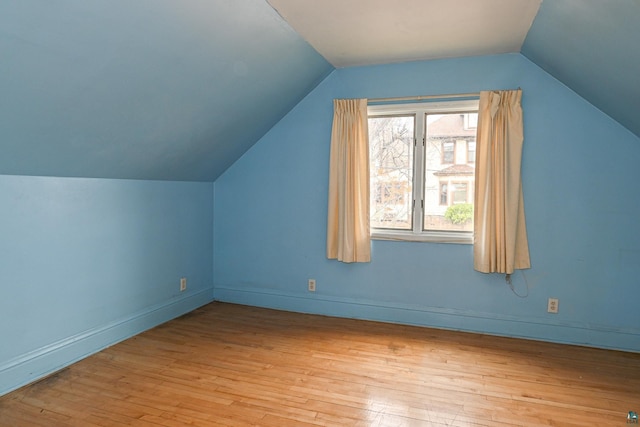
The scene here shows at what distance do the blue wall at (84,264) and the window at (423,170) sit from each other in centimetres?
194

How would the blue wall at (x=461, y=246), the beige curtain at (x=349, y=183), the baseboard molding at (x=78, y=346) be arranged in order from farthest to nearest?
1. the beige curtain at (x=349, y=183)
2. the blue wall at (x=461, y=246)
3. the baseboard molding at (x=78, y=346)

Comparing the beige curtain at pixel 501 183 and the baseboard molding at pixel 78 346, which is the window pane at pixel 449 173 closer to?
the beige curtain at pixel 501 183

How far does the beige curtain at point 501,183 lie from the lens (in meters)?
3.33

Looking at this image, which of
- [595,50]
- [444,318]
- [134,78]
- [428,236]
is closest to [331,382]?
[444,318]

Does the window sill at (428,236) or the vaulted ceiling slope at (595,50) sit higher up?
the vaulted ceiling slope at (595,50)

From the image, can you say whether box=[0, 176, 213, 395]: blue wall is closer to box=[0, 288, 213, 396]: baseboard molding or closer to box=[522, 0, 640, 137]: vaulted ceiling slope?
box=[0, 288, 213, 396]: baseboard molding

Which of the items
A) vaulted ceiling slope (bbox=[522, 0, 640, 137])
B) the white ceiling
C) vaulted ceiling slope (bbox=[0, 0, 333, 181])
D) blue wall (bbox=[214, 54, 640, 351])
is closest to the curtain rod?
blue wall (bbox=[214, 54, 640, 351])

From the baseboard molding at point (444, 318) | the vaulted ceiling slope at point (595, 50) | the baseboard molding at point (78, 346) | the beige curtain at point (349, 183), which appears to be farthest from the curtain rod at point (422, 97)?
the baseboard molding at point (78, 346)

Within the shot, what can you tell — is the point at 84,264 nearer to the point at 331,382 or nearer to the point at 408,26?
the point at 331,382

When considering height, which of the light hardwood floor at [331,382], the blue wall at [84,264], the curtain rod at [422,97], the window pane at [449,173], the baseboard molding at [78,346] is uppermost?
the curtain rod at [422,97]

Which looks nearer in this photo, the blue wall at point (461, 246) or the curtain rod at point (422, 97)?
the blue wall at point (461, 246)

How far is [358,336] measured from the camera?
11.4 ft

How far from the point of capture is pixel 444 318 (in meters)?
3.67

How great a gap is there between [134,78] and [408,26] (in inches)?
73.8
